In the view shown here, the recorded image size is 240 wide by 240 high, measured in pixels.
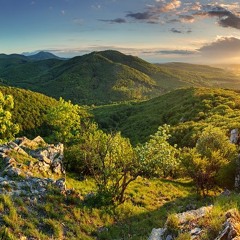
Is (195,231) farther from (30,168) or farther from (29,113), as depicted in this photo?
(29,113)

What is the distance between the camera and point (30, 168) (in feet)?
100

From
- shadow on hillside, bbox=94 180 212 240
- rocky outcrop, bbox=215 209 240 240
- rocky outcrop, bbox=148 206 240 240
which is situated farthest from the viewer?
shadow on hillside, bbox=94 180 212 240

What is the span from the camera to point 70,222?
941 inches

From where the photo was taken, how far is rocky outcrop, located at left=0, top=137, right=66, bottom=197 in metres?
25.8

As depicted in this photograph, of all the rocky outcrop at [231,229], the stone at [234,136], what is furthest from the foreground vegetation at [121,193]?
the stone at [234,136]

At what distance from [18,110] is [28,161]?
12792 cm

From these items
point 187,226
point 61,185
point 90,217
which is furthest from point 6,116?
point 187,226

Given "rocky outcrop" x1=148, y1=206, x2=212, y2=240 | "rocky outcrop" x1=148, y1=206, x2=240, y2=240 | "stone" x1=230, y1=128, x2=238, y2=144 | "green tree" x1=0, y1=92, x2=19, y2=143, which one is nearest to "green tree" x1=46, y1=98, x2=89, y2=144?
"green tree" x1=0, y1=92, x2=19, y2=143

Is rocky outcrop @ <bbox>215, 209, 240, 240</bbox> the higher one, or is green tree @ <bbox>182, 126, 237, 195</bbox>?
rocky outcrop @ <bbox>215, 209, 240, 240</bbox>

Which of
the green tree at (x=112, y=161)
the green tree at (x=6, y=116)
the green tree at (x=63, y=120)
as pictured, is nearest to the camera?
the green tree at (x=112, y=161)

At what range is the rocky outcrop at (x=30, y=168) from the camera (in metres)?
25.8

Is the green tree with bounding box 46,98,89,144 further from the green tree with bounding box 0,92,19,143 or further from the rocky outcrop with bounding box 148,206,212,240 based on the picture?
the rocky outcrop with bounding box 148,206,212,240

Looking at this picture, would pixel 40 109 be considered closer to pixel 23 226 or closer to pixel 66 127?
pixel 66 127

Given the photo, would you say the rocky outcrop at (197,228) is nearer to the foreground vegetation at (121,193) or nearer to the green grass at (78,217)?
the foreground vegetation at (121,193)
